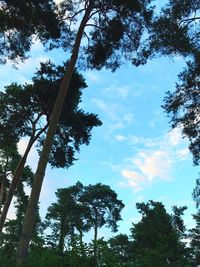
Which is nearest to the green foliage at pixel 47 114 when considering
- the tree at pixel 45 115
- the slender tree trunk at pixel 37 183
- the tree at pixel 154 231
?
the tree at pixel 45 115

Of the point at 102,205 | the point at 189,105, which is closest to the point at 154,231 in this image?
the point at 102,205

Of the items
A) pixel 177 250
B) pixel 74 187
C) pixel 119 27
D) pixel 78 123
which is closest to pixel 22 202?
pixel 78 123

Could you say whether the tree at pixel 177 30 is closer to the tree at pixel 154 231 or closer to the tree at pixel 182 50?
the tree at pixel 182 50

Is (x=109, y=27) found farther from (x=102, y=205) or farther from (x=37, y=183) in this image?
(x=102, y=205)

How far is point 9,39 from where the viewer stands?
1648 cm

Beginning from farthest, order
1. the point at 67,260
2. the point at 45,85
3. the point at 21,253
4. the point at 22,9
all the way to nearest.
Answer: the point at 45,85
the point at 22,9
the point at 21,253
the point at 67,260

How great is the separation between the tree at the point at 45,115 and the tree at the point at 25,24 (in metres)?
2.89

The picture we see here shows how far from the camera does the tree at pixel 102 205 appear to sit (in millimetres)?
49938

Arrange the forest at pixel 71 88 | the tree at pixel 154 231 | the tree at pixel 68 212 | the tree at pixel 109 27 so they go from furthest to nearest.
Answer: the tree at pixel 68 212 < the tree at pixel 154 231 < the tree at pixel 109 27 < the forest at pixel 71 88

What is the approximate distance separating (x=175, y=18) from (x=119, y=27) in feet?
7.36

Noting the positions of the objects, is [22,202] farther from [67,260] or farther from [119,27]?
[67,260]

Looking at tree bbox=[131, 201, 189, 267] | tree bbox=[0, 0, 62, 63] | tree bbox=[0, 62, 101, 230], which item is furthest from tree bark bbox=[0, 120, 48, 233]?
tree bbox=[131, 201, 189, 267]

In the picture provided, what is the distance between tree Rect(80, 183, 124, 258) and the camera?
164 feet

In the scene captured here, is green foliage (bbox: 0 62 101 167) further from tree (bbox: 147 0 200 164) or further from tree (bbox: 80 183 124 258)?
tree (bbox: 80 183 124 258)
